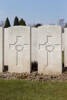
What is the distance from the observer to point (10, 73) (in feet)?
32.3

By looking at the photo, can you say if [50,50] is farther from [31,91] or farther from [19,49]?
[31,91]

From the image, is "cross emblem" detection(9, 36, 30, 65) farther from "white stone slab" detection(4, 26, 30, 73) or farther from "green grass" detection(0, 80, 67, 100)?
"green grass" detection(0, 80, 67, 100)

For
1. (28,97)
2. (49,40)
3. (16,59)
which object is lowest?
(28,97)

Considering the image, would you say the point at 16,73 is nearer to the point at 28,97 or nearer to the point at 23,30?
the point at 23,30

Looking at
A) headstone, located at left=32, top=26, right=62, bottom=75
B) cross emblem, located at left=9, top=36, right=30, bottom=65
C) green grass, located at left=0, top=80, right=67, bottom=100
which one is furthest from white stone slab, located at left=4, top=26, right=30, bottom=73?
green grass, located at left=0, top=80, right=67, bottom=100

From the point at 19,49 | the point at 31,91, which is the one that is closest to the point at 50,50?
the point at 19,49

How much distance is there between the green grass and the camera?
18.9 ft

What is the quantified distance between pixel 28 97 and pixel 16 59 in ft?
14.5

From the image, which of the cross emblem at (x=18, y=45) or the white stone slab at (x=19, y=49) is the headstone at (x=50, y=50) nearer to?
the white stone slab at (x=19, y=49)

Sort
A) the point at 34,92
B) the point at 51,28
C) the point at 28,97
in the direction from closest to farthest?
the point at 28,97, the point at 34,92, the point at 51,28

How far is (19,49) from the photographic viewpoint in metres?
10.0

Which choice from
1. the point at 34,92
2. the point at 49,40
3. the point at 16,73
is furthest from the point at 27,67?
the point at 34,92

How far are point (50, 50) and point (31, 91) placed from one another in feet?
11.5

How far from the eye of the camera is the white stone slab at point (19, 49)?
9.96 meters
